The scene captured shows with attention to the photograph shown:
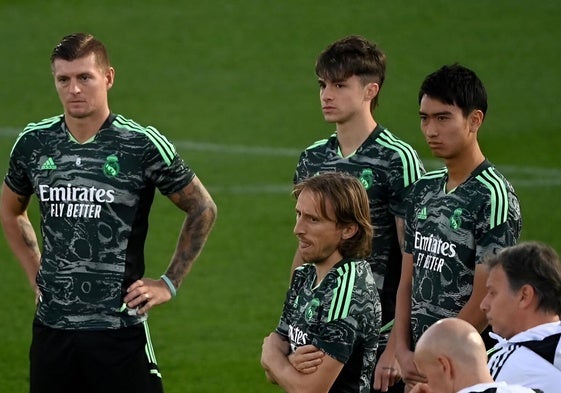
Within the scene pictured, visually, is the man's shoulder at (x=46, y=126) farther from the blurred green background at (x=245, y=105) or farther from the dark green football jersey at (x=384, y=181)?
the blurred green background at (x=245, y=105)

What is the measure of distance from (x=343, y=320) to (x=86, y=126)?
202 centimetres

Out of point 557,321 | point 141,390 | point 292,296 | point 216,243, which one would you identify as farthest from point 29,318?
point 557,321

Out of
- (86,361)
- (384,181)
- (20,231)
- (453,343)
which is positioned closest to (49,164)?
(20,231)

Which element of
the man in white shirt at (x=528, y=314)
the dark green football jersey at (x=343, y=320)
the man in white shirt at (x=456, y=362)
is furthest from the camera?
the dark green football jersey at (x=343, y=320)

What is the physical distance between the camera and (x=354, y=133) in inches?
283

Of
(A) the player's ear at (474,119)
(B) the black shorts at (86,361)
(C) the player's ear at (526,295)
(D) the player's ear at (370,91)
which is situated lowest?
(B) the black shorts at (86,361)

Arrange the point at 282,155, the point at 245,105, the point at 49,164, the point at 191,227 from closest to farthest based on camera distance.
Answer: the point at 49,164
the point at 191,227
the point at 282,155
the point at 245,105

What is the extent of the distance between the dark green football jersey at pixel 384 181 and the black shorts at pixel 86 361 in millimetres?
1289

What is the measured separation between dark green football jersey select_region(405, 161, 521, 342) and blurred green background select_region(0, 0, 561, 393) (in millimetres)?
3439

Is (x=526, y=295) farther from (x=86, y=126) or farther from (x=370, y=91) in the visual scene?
(x=86, y=126)

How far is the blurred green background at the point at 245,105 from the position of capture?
1145 centimetres

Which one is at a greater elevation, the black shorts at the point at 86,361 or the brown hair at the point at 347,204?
the brown hair at the point at 347,204

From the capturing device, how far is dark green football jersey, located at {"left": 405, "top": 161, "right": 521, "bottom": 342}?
256 inches

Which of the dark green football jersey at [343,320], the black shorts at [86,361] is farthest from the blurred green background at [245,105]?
the dark green football jersey at [343,320]
